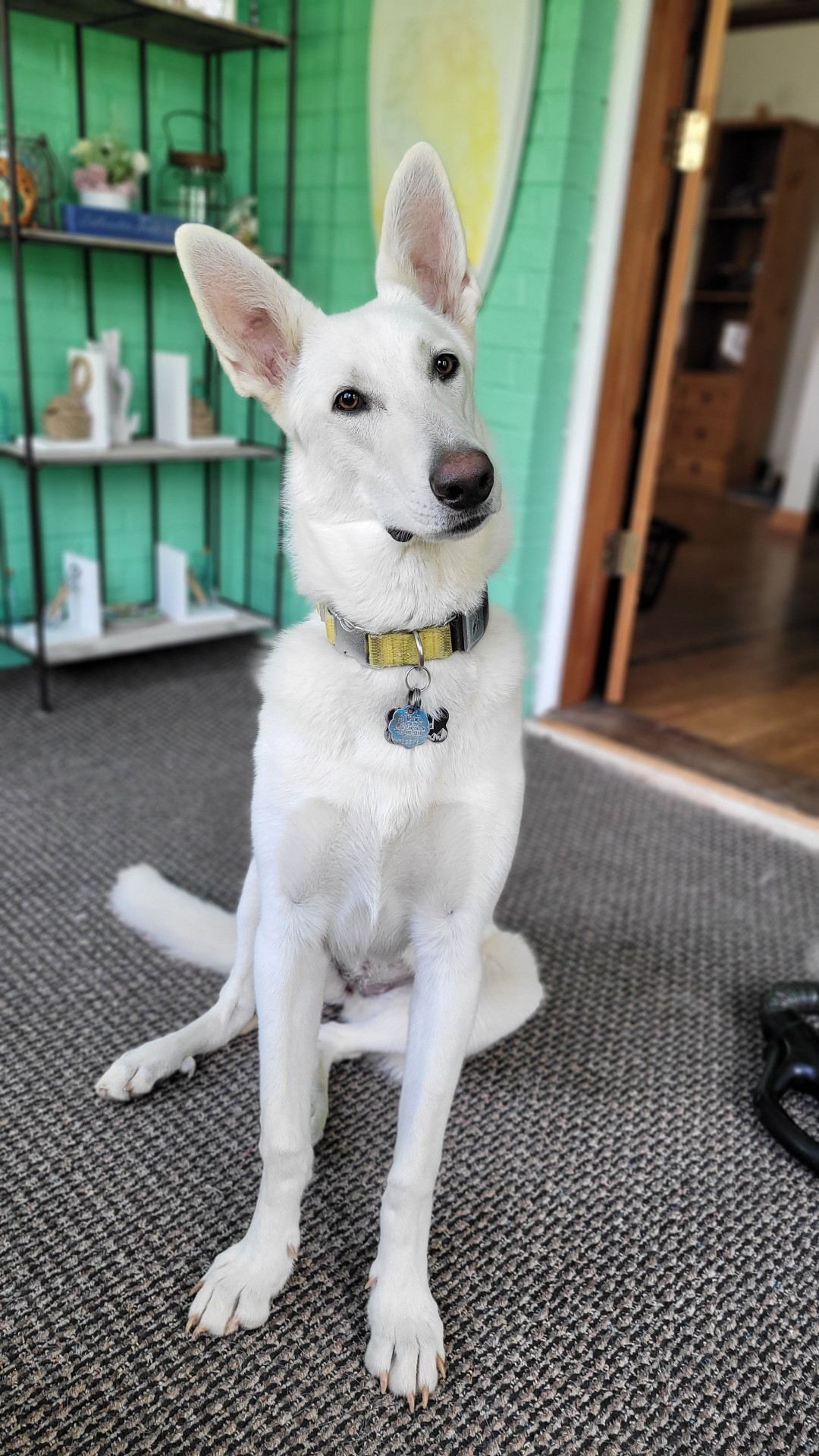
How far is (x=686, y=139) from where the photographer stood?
258 centimetres

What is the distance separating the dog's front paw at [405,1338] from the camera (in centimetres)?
107

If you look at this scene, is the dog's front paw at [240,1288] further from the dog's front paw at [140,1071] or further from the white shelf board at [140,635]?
the white shelf board at [140,635]

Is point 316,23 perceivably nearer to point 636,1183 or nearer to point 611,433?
point 611,433

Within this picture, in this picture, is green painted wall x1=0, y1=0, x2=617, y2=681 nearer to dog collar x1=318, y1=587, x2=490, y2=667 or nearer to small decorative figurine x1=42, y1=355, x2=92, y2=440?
small decorative figurine x1=42, y1=355, x2=92, y2=440

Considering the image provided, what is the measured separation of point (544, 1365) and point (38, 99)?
3.11 m

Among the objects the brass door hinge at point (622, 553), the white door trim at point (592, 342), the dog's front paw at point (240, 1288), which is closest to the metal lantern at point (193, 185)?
the white door trim at point (592, 342)

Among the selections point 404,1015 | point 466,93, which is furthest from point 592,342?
point 404,1015

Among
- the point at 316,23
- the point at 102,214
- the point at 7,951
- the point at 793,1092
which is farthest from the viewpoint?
the point at 316,23

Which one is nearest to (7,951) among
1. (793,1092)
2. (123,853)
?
(123,853)

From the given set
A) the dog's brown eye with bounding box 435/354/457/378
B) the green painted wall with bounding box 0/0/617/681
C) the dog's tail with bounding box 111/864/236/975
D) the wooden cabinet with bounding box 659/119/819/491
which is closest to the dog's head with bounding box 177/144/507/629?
the dog's brown eye with bounding box 435/354/457/378

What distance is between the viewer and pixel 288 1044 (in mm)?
1170

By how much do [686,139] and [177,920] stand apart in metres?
2.29

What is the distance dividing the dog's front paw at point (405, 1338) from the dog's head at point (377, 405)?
0.74m

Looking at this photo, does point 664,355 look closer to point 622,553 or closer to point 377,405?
point 622,553
